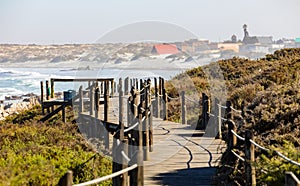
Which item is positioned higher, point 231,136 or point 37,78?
point 231,136

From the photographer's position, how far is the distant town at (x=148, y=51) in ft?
112

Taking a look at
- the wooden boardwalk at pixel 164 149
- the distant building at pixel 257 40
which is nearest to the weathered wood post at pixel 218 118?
the wooden boardwalk at pixel 164 149

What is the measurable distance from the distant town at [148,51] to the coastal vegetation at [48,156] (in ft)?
14.2

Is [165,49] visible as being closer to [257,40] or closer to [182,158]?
[182,158]

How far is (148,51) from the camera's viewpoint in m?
38.7

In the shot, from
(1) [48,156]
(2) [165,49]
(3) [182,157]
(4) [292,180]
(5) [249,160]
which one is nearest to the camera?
(4) [292,180]

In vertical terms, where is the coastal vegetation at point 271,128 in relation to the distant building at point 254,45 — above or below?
below

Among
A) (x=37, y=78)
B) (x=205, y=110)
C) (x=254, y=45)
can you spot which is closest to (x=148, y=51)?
(x=205, y=110)

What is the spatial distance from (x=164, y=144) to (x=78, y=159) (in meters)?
3.80

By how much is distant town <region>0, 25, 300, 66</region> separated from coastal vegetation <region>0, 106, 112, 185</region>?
4.34 m

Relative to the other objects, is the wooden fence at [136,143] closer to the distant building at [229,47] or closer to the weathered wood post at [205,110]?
the weathered wood post at [205,110]

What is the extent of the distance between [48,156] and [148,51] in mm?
24124

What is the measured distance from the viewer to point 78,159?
14492mm

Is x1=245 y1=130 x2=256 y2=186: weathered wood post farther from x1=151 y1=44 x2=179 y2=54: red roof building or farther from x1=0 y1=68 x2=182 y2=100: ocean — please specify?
x1=0 y1=68 x2=182 y2=100: ocean
